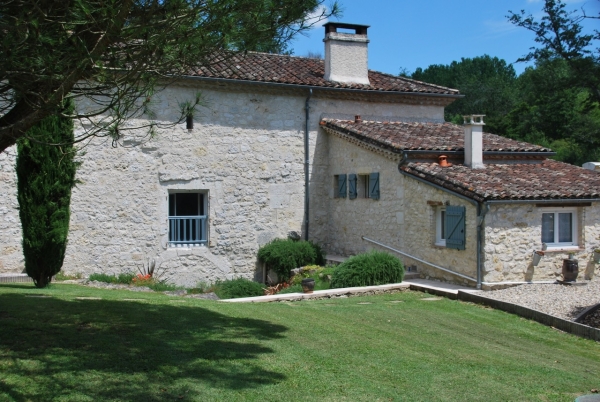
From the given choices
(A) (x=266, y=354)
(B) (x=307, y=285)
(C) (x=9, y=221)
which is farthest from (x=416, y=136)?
(A) (x=266, y=354)

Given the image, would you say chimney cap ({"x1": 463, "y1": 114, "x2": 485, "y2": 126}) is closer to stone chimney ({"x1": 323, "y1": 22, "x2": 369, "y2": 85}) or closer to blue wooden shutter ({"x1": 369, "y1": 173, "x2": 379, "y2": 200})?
blue wooden shutter ({"x1": 369, "y1": 173, "x2": 379, "y2": 200})

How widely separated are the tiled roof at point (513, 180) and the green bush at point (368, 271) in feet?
6.90

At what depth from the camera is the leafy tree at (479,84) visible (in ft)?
174

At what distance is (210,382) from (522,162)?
40.8ft

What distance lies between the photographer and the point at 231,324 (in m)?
9.34

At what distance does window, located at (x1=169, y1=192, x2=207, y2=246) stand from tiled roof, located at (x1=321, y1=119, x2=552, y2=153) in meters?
4.27

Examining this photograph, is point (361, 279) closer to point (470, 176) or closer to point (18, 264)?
point (470, 176)

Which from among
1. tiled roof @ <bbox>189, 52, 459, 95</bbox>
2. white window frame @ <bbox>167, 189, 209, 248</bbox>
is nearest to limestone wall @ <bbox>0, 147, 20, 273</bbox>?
white window frame @ <bbox>167, 189, 209, 248</bbox>

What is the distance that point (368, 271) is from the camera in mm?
14367

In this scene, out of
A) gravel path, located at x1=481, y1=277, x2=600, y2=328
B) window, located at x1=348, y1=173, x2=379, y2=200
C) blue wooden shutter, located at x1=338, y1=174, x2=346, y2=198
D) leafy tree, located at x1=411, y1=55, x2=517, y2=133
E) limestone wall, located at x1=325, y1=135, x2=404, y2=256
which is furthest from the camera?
leafy tree, located at x1=411, y1=55, x2=517, y2=133

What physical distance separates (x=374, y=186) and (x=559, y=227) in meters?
4.61

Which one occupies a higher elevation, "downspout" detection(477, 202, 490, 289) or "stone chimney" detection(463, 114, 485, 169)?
"stone chimney" detection(463, 114, 485, 169)

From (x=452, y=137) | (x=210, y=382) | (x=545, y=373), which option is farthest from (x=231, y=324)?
(x=452, y=137)

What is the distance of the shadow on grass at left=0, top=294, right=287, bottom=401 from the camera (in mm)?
6172
